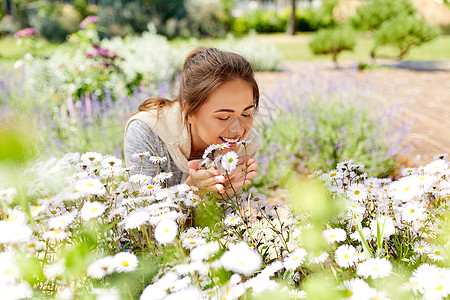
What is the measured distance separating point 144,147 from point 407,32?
430 inches

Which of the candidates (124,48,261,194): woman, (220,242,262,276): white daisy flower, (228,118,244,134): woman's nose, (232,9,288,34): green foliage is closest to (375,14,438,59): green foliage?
(124,48,261,194): woman

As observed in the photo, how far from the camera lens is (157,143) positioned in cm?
212

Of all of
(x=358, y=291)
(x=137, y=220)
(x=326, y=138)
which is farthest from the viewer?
(x=326, y=138)

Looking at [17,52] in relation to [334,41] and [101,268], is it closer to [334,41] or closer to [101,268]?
[334,41]

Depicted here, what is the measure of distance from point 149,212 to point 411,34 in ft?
38.8

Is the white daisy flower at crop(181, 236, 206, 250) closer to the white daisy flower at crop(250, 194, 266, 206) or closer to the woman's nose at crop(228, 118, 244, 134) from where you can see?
the white daisy flower at crop(250, 194, 266, 206)

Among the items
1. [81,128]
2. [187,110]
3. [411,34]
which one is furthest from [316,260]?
[411,34]

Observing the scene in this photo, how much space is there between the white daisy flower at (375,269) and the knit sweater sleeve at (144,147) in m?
1.30

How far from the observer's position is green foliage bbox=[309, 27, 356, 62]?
1137 cm

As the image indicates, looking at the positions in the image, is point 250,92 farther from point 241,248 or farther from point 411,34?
point 411,34

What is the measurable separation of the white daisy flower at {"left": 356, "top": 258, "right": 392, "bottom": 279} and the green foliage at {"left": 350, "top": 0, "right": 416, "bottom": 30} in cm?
1288

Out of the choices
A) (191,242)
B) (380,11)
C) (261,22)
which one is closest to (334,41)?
(380,11)

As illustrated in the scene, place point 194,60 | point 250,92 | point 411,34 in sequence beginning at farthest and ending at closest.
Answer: point 411,34
point 194,60
point 250,92

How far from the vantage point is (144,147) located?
204 centimetres
